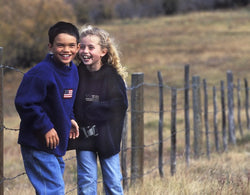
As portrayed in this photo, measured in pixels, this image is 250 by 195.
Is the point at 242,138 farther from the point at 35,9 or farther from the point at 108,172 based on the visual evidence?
the point at 35,9

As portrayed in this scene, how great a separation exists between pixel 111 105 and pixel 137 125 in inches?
74.4

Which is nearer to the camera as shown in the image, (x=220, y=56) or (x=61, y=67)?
(x=61, y=67)

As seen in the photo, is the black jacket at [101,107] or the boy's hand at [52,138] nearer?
the boy's hand at [52,138]

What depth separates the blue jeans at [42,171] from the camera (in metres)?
3.32

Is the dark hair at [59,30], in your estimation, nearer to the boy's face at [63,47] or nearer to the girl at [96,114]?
the boy's face at [63,47]

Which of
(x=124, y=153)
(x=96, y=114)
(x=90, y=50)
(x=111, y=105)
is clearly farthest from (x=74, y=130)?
(x=124, y=153)

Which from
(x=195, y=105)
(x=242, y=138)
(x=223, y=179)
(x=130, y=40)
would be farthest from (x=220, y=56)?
(x=223, y=179)

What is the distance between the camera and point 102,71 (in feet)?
13.4

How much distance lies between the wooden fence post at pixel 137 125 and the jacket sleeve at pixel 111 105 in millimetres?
1613

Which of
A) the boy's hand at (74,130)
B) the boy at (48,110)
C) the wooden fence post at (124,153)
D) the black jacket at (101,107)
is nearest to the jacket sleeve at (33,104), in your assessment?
the boy at (48,110)

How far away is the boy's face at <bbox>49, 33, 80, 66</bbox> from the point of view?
3408 mm

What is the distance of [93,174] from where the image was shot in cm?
400

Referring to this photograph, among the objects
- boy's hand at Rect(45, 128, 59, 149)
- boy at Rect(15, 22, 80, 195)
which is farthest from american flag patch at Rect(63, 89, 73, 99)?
boy's hand at Rect(45, 128, 59, 149)

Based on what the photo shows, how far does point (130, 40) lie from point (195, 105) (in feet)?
121
